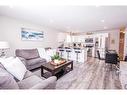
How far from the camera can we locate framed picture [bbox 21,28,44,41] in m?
4.74

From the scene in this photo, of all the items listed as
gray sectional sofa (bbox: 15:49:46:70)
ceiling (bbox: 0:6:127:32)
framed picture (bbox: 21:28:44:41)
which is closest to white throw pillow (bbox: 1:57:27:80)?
gray sectional sofa (bbox: 15:49:46:70)

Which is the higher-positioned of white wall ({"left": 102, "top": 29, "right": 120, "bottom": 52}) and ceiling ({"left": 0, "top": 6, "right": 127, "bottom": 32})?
ceiling ({"left": 0, "top": 6, "right": 127, "bottom": 32})

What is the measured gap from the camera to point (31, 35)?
5141mm

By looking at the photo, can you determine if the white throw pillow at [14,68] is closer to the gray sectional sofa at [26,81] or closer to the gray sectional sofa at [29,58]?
the gray sectional sofa at [26,81]

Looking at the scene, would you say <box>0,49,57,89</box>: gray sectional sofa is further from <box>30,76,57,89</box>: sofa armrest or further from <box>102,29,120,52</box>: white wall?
<box>102,29,120,52</box>: white wall

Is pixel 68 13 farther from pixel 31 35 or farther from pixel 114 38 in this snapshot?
pixel 114 38

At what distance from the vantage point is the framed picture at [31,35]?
15.6ft

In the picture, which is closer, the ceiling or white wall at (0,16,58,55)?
the ceiling

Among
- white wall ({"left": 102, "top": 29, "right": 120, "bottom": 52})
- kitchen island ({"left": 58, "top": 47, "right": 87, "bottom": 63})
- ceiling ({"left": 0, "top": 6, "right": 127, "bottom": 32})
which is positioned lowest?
kitchen island ({"left": 58, "top": 47, "right": 87, "bottom": 63})

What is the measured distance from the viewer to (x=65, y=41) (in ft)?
27.1

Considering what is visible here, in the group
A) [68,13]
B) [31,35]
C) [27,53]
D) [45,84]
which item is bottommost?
[45,84]

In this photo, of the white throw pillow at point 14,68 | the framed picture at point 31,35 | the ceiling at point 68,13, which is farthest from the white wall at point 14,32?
the white throw pillow at point 14,68

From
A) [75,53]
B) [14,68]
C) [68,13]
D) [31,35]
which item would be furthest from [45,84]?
[75,53]
